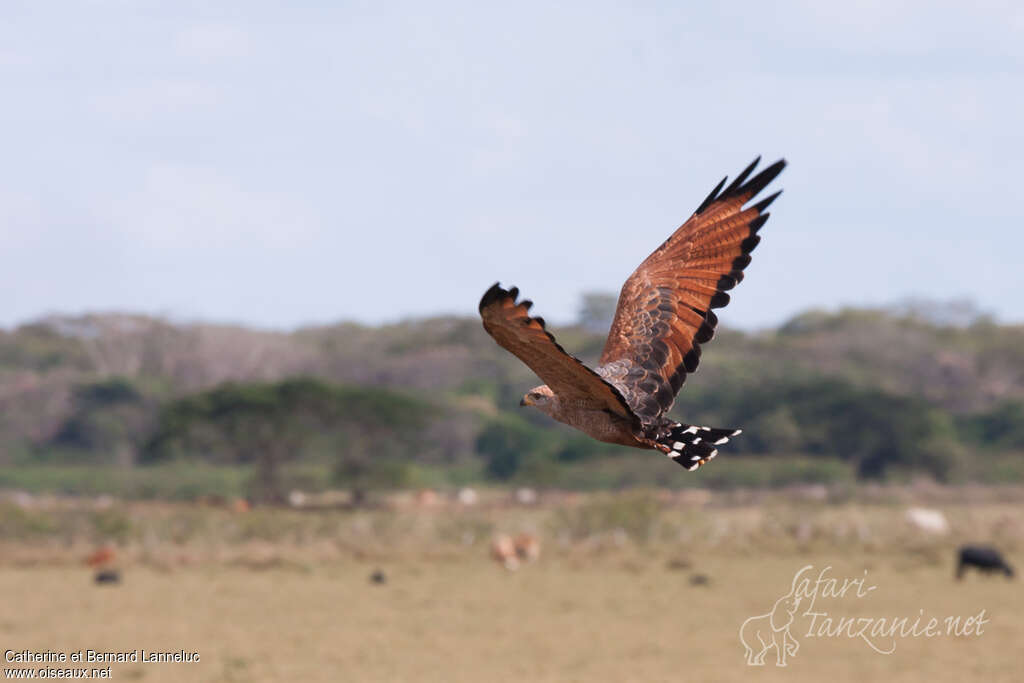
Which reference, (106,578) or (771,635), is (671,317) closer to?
(771,635)

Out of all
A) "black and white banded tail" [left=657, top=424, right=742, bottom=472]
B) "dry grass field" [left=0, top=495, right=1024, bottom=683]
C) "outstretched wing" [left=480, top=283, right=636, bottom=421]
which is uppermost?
"outstretched wing" [left=480, top=283, right=636, bottom=421]

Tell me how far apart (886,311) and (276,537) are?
76.5m

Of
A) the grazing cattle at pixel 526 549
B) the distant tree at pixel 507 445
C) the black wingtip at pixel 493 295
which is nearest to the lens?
the black wingtip at pixel 493 295

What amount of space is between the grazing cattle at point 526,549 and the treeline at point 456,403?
65.3 ft

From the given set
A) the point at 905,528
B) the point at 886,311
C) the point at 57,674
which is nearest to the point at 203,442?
the point at 905,528

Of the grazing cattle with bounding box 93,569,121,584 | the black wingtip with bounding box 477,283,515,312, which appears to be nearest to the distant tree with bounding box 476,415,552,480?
the grazing cattle with bounding box 93,569,121,584

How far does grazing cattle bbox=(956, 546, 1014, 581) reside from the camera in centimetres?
3031

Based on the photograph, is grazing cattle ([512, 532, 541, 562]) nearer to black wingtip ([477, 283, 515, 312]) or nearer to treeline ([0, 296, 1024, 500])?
treeline ([0, 296, 1024, 500])

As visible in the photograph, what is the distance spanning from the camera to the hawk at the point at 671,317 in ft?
29.8

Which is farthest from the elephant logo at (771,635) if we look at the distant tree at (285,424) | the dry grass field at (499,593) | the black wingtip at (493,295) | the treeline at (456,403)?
the treeline at (456,403)

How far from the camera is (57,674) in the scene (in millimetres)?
19734

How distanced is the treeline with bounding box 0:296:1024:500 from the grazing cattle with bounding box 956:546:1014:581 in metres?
28.1

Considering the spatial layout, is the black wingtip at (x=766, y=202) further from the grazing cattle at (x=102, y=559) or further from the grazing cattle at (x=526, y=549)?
the grazing cattle at (x=102, y=559)

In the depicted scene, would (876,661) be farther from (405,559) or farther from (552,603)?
(405,559)
